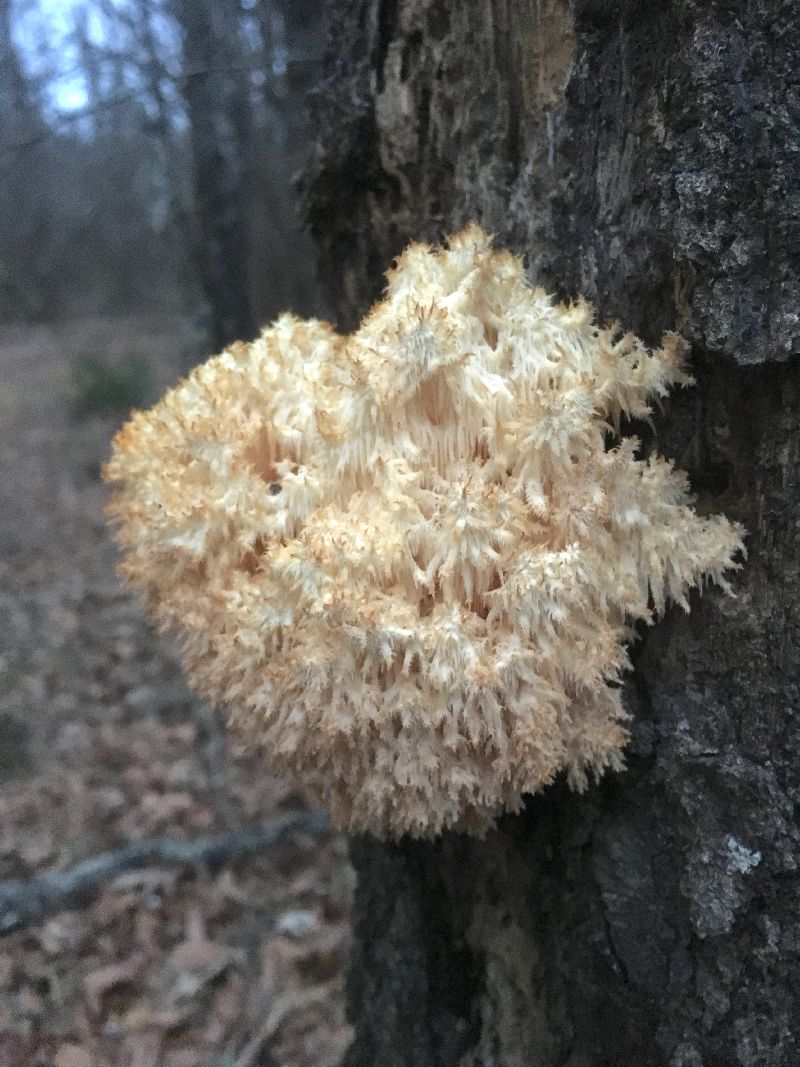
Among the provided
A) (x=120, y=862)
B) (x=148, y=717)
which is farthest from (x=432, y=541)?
(x=148, y=717)

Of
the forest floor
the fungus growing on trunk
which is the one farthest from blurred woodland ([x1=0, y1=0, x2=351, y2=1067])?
the fungus growing on trunk

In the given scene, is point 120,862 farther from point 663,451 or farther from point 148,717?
point 663,451

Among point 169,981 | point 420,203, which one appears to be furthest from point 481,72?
point 169,981

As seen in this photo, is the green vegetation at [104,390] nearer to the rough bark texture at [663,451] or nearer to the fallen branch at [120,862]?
the fallen branch at [120,862]

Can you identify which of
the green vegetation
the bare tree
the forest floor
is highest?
the green vegetation

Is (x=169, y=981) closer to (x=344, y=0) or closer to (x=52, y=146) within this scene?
(x=344, y=0)

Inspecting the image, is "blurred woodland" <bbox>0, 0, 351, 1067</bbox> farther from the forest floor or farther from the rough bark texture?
the rough bark texture
